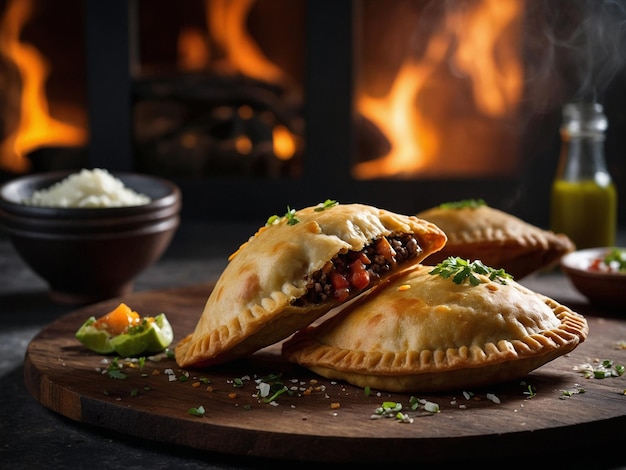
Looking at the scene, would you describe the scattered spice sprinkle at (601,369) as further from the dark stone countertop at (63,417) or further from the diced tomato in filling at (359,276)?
the diced tomato in filling at (359,276)

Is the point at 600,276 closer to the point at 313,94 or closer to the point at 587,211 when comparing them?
the point at 587,211

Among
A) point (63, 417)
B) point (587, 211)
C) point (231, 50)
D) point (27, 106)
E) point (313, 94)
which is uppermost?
point (231, 50)

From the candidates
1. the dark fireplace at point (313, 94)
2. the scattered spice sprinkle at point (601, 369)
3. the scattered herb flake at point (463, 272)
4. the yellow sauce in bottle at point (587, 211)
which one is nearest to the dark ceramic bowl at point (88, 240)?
the scattered herb flake at point (463, 272)

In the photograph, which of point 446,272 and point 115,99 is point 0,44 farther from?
point 446,272

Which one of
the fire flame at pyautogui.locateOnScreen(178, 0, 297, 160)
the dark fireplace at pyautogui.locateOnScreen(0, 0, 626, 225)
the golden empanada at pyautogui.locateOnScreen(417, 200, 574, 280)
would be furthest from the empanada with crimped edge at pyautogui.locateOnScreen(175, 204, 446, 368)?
the fire flame at pyautogui.locateOnScreen(178, 0, 297, 160)

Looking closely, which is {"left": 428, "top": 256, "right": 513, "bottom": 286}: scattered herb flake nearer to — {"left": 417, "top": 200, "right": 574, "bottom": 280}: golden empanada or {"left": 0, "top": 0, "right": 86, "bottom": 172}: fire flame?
{"left": 417, "top": 200, "right": 574, "bottom": 280}: golden empanada

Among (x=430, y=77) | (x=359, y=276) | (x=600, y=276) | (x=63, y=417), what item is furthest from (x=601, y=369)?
(x=430, y=77)
